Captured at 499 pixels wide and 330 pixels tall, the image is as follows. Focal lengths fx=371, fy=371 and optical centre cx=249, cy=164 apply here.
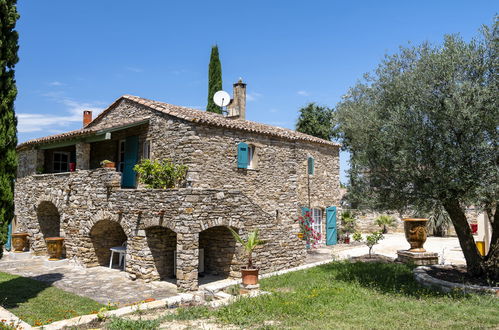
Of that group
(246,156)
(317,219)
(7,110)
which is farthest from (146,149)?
(317,219)

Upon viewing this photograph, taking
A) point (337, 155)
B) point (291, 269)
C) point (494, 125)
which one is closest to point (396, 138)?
point (494, 125)

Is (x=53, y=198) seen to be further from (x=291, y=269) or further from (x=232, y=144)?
(x=291, y=269)

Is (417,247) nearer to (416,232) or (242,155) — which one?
(416,232)

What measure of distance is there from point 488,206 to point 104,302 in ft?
31.1

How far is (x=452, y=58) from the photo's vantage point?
8406mm

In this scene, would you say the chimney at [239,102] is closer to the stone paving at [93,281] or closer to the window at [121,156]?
the window at [121,156]

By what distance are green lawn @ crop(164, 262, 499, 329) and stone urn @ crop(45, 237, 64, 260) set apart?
8.72 metres

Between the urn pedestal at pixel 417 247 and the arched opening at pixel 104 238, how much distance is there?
1072 cm

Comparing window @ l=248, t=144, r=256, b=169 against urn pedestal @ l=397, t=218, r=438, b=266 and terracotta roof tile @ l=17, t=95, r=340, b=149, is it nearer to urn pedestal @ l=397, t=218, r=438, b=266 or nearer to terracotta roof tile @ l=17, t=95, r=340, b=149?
terracotta roof tile @ l=17, t=95, r=340, b=149

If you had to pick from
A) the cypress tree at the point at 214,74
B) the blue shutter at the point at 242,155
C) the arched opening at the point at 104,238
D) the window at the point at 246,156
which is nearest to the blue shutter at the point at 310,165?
the window at the point at 246,156

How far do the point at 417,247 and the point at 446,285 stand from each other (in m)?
4.73

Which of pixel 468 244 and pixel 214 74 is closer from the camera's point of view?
pixel 468 244

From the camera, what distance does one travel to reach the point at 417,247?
13.7 m

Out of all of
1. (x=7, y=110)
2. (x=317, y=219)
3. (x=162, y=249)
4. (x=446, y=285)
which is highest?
(x=7, y=110)
